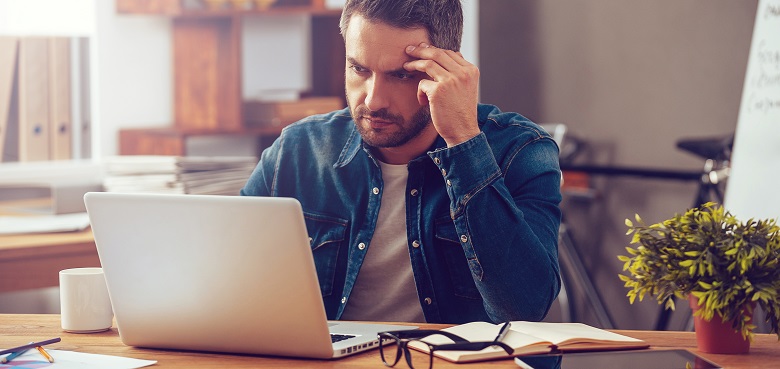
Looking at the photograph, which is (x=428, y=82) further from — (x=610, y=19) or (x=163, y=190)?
(x=610, y=19)

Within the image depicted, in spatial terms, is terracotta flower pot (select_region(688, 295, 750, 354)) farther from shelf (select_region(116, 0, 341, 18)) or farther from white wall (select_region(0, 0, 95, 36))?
white wall (select_region(0, 0, 95, 36))

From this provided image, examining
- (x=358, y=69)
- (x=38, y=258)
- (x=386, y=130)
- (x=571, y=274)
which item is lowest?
(x=571, y=274)

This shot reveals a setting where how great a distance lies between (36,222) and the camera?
266 centimetres

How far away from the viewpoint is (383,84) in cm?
178

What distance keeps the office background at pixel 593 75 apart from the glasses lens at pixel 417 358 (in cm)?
202

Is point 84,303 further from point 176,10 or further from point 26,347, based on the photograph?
point 176,10

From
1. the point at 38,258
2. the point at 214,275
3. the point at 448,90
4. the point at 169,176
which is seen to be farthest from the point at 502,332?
the point at 169,176

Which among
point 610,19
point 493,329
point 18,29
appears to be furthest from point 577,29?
point 493,329

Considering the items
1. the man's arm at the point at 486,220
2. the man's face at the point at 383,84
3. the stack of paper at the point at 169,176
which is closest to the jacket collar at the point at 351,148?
the man's face at the point at 383,84

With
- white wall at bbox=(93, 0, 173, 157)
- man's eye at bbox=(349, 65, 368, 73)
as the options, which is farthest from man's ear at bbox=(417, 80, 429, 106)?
white wall at bbox=(93, 0, 173, 157)

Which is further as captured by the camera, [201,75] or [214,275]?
[201,75]

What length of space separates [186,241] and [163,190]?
4.86ft

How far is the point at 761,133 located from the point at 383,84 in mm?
1373

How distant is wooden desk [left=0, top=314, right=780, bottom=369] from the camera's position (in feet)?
4.27
